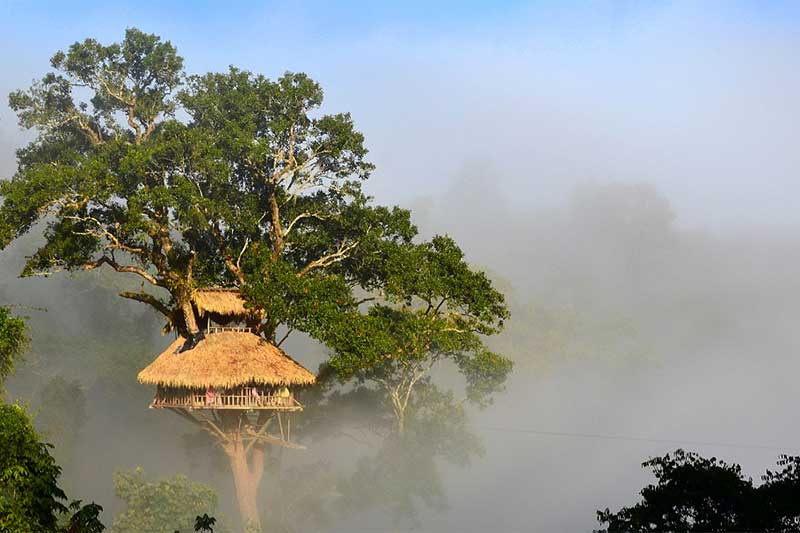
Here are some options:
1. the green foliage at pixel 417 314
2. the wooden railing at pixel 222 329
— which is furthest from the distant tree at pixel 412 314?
the wooden railing at pixel 222 329

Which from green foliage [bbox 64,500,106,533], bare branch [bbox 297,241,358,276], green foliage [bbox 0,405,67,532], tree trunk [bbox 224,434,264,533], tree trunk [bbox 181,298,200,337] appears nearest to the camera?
green foliage [bbox 64,500,106,533]

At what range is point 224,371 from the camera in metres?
29.9

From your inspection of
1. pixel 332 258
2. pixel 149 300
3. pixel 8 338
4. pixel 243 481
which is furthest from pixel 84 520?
pixel 332 258

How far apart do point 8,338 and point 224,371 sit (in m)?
11.7

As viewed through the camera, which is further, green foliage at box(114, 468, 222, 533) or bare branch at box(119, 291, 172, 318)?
bare branch at box(119, 291, 172, 318)

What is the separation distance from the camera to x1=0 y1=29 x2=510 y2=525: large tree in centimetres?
2984

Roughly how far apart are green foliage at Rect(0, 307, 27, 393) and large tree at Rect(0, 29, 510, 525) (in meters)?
10.8

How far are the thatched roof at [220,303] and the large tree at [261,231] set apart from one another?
0.44m

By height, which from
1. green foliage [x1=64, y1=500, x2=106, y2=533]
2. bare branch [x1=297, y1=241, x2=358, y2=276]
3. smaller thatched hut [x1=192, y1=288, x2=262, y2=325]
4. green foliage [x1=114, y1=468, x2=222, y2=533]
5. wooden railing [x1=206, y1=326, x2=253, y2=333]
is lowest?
green foliage [x1=64, y1=500, x2=106, y2=533]

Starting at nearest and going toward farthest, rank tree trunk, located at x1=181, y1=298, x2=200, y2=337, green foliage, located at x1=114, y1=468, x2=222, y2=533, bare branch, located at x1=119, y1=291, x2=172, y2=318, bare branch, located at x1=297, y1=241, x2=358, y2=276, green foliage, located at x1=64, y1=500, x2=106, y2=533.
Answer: green foliage, located at x1=64, y1=500, x2=106, y2=533
tree trunk, located at x1=181, y1=298, x2=200, y2=337
green foliage, located at x1=114, y1=468, x2=222, y2=533
bare branch, located at x1=119, y1=291, x2=172, y2=318
bare branch, located at x1=297, y1=241, x2=358, y2=276

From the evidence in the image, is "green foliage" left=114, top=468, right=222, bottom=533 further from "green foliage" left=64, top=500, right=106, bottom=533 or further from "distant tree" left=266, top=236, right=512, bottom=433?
"green foliage" left=64, top=500, right=106, bottom=533

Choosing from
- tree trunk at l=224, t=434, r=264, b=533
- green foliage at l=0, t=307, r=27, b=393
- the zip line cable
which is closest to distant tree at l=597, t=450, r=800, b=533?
green foliage at l=0, t=307, r=27, b=393

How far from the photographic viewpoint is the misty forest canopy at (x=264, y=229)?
2983 centimetres

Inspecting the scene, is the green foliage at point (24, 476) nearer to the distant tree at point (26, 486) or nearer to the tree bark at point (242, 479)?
the distant tree at point (26, 486)
